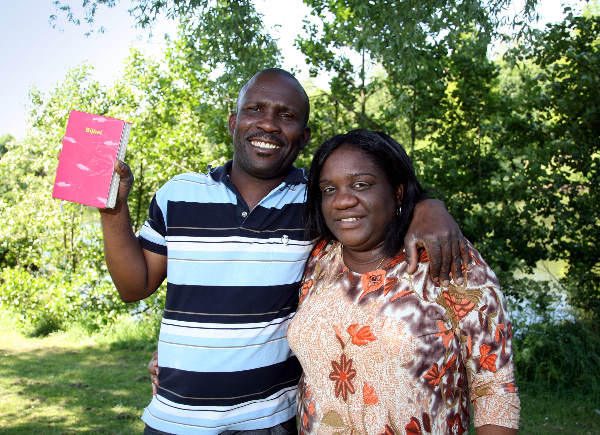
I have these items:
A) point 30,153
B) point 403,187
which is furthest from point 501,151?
point 30,153

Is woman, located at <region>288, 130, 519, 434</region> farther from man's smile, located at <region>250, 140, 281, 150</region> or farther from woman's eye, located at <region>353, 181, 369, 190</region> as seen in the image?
man's smile, located at <region>250, 140, 281, 150</region>

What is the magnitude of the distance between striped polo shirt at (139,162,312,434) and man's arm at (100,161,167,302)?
6 cm

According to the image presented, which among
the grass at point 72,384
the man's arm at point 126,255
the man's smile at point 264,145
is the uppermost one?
the man's smile at point 264,145

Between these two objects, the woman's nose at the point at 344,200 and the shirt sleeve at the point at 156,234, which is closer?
the woman's nose at the point at 344,200

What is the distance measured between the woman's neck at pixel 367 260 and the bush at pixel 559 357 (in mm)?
4590

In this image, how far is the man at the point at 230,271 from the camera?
201cm

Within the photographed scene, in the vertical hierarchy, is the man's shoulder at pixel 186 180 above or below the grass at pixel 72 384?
above

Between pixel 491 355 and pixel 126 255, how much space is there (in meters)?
1.39

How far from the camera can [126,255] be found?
212 centimetres

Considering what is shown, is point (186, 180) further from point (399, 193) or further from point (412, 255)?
point (412, 255)

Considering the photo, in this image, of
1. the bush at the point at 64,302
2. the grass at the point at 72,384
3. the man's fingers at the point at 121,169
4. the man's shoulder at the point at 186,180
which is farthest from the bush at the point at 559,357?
the bush at the point at 64,302

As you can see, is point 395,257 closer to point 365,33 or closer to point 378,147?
point 378,147

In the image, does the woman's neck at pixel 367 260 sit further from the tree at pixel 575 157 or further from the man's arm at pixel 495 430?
the tree at pixel 575 157

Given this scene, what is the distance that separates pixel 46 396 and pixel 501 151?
5.95 meters
